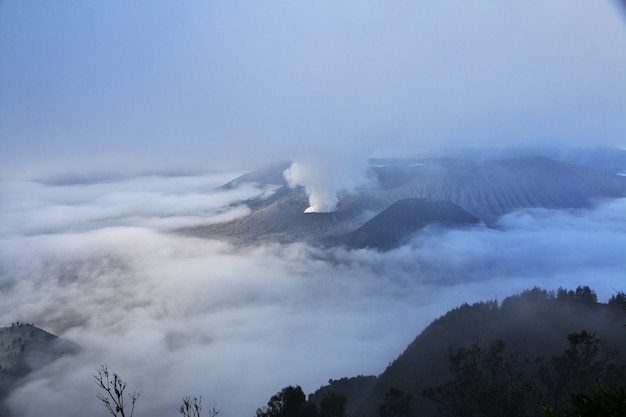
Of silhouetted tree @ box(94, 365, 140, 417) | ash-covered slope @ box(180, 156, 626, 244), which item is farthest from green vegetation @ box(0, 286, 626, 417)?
ash-covered slope @ box(180, 156, 626, 244)

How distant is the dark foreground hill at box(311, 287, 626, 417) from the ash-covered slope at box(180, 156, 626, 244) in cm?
6946

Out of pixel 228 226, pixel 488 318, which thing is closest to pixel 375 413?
pixel 488 318

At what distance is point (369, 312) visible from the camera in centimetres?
7825

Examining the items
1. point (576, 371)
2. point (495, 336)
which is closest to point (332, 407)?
point (576, 371)

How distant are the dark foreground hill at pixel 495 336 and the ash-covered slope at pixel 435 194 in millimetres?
69463

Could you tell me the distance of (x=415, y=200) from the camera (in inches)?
4508

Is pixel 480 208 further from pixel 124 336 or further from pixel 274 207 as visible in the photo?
pixel 124 336

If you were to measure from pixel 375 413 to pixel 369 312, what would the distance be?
5073cm

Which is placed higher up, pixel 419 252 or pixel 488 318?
pixel 419 252

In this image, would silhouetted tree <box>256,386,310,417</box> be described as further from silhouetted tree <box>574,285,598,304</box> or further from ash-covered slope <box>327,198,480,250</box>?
ash-covered slope <box>327,198,480,250</box>

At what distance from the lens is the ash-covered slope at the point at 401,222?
104m

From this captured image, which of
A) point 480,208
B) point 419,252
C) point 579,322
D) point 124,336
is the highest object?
point 480,208

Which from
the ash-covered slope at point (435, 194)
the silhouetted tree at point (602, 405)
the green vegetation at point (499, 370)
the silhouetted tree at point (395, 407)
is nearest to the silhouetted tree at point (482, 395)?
the green vegetation at point (499, 370)

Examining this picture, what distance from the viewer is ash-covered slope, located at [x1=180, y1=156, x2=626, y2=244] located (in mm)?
113188
